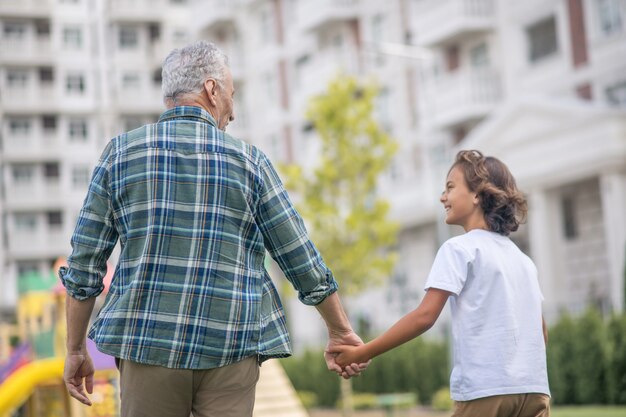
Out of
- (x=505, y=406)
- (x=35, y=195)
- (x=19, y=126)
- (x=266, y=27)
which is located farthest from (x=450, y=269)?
(x=19, y=126)

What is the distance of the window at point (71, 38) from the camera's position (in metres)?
61.4

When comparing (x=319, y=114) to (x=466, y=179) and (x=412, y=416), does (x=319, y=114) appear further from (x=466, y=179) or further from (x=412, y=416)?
(x=466, y=179)

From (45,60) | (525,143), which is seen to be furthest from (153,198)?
(45,60)

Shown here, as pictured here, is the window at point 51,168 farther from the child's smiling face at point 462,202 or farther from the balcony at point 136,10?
the child's smiling face at point 462,202

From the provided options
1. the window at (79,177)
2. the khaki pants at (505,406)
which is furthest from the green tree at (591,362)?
the window at (79,177)

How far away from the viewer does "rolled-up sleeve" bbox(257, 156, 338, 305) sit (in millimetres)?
4250

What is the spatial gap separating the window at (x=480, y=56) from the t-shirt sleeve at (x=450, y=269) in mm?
28436

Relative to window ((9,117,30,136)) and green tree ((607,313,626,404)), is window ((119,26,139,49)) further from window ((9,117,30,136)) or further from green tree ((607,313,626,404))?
green tree ((607,313,626,404))

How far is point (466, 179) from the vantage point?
470 centimetres

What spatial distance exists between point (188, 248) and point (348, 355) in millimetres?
1056

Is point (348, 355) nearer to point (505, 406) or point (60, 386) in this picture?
point (505, 406)

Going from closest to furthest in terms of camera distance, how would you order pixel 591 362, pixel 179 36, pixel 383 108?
pixel 591 362 < pixel 383 108 < pixel 179 36

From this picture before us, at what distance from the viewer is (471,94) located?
31750 mm

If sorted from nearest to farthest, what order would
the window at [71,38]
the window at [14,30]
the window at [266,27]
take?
the window at [266,27]
the window at [14,30]
the window at [71,38]
